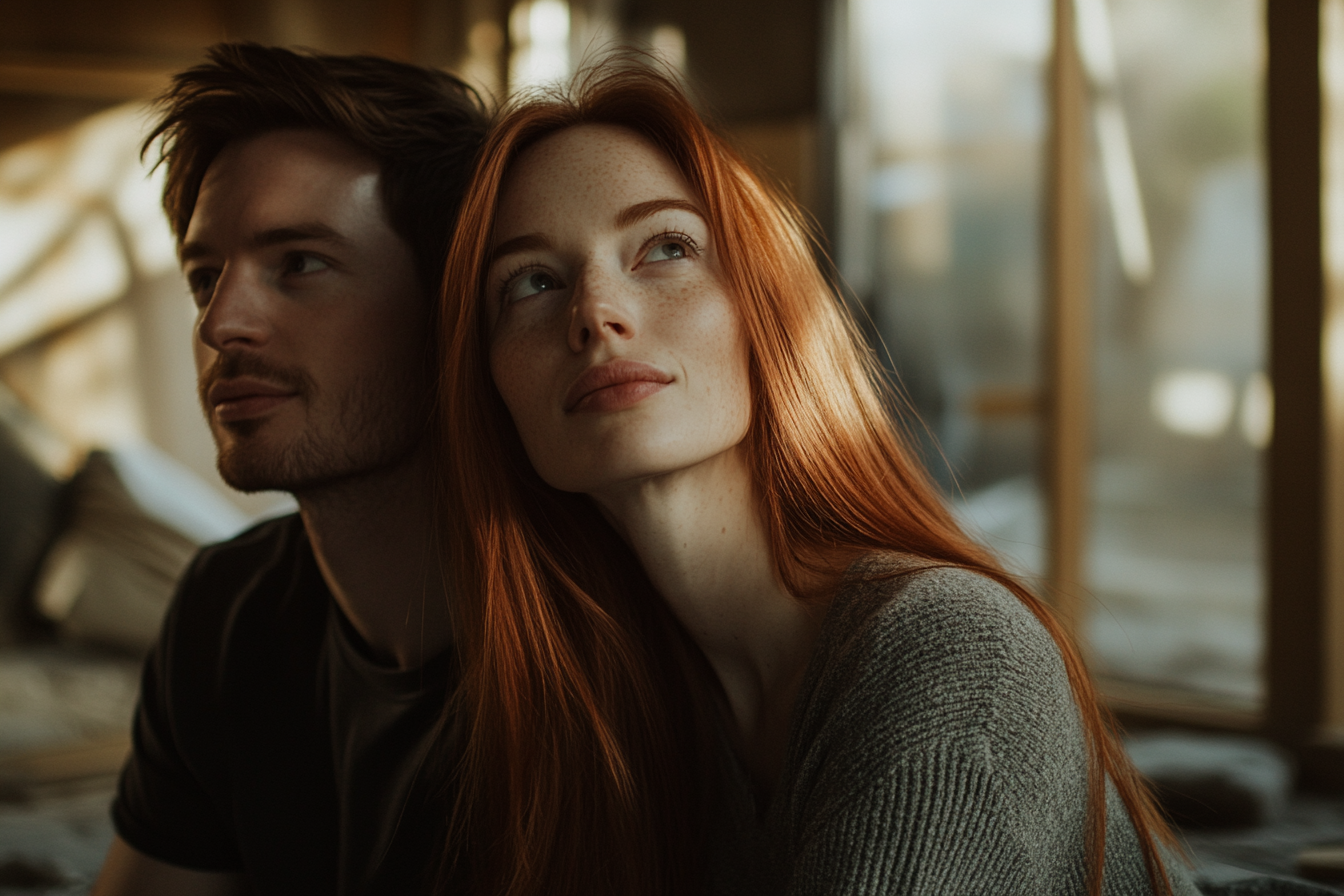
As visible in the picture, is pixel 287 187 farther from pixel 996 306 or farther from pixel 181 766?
pixel 996 306

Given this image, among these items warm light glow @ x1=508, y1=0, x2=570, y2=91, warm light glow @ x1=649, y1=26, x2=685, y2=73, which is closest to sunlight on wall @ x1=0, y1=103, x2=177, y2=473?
warm light glow @ x1=508, y1=0, x2=570, y2=91

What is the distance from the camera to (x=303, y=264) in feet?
3.69

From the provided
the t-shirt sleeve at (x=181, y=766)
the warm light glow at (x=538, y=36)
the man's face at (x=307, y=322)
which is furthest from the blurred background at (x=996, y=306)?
the man's face at (x=307, y=322)

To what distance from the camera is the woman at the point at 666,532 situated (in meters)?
0.88

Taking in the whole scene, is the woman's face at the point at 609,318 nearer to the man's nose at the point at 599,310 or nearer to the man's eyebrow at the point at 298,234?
the man's nose at the point at 599,310

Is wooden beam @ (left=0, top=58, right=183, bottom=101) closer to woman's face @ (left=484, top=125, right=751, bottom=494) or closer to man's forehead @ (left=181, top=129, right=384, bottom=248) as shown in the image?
man's forehead @ (left=181, top=129, right=384, bottom=248)

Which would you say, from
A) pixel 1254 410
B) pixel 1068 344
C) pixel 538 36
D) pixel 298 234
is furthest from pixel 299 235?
pixel 538 36

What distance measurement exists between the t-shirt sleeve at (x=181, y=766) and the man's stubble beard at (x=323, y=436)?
27 cm

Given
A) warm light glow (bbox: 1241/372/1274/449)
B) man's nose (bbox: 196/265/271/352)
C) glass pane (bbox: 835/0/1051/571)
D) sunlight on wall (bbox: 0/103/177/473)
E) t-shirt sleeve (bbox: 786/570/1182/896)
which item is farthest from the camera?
sunlight on wall (bbox: 0/103/177/473)

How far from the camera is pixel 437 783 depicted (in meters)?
1.07

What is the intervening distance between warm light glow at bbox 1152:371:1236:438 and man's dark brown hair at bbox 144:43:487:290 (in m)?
2.10

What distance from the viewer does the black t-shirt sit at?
108cm

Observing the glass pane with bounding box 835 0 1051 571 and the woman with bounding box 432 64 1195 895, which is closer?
the woman with bounding box 432 64 1195 895

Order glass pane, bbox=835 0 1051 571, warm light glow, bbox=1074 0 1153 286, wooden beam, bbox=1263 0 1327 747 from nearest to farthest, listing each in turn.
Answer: wooden beam, bbox=1263 0 1327 747, warm light glow, bbox=1074 0 1153 286, glass pane, bbox=835 0 1051 571
